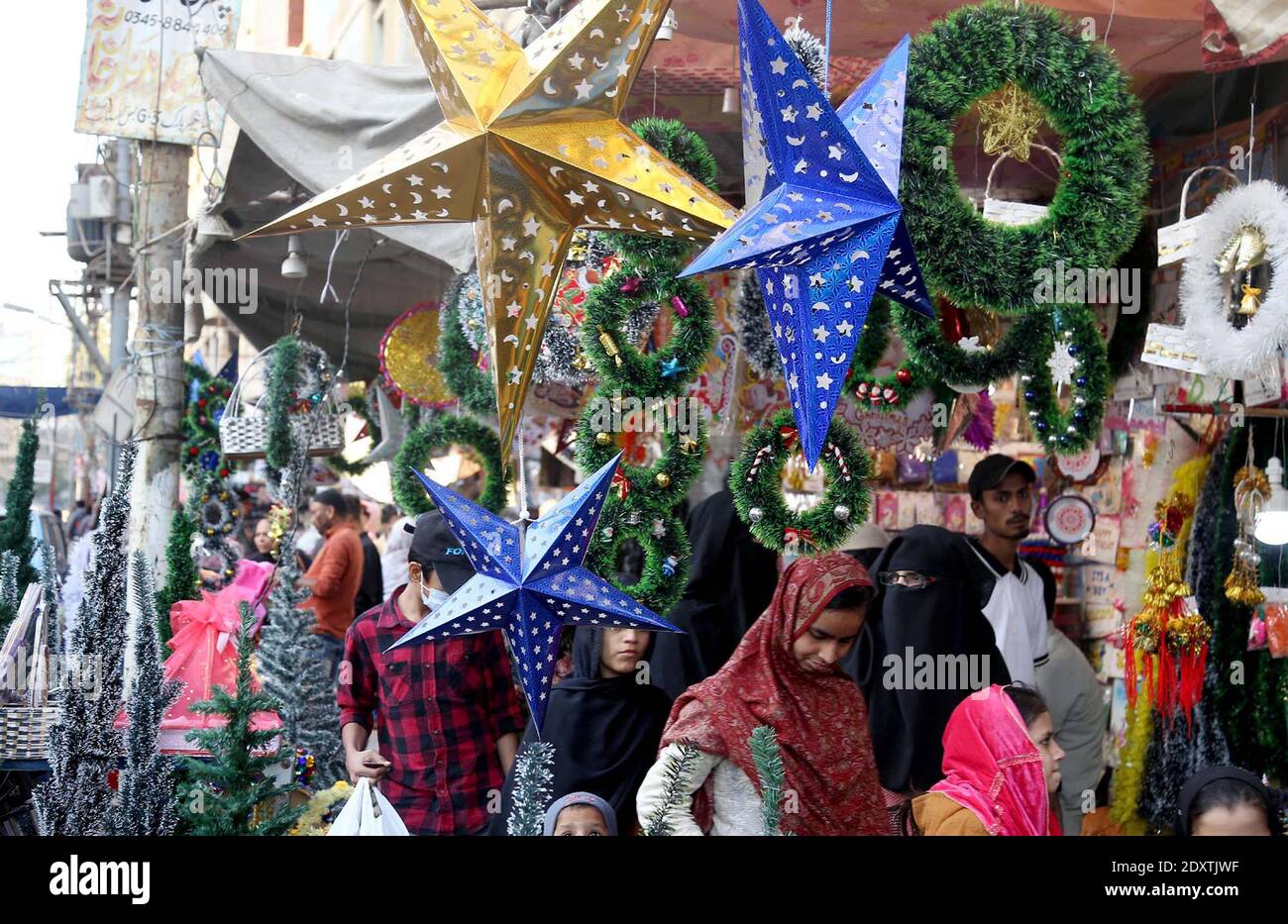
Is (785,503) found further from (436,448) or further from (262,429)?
(262,429)

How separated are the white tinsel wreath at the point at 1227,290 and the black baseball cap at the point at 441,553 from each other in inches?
97.8

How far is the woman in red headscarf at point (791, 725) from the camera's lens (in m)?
3.70

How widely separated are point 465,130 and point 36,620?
→ 2656 mm

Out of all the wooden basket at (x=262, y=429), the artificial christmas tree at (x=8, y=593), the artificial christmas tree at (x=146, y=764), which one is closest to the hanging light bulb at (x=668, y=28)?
the artificial christmas tree at (x=146, y=764)

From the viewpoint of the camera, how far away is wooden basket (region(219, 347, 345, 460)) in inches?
261

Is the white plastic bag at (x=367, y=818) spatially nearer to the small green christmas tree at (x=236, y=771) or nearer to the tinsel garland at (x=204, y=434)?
the small green christmas tree at (x=236, y=771)

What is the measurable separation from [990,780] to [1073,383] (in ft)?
4.90

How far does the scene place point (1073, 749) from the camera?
5.52 meters

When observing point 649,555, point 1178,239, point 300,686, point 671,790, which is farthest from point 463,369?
point 1178,239

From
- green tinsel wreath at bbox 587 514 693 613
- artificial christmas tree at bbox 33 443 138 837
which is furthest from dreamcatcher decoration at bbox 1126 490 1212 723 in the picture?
artificial christmas tree at bbox 33 443 138 837

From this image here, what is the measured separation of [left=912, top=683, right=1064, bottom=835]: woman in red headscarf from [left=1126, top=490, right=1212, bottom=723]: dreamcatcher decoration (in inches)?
56.8

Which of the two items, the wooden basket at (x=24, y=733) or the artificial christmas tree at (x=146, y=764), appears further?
the wooden basket at (x=24, y=733)

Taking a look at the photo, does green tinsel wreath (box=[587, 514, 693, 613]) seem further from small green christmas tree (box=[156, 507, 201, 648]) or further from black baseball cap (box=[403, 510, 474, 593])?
small green christmas tree (box=[156, 507, 201, 648])
